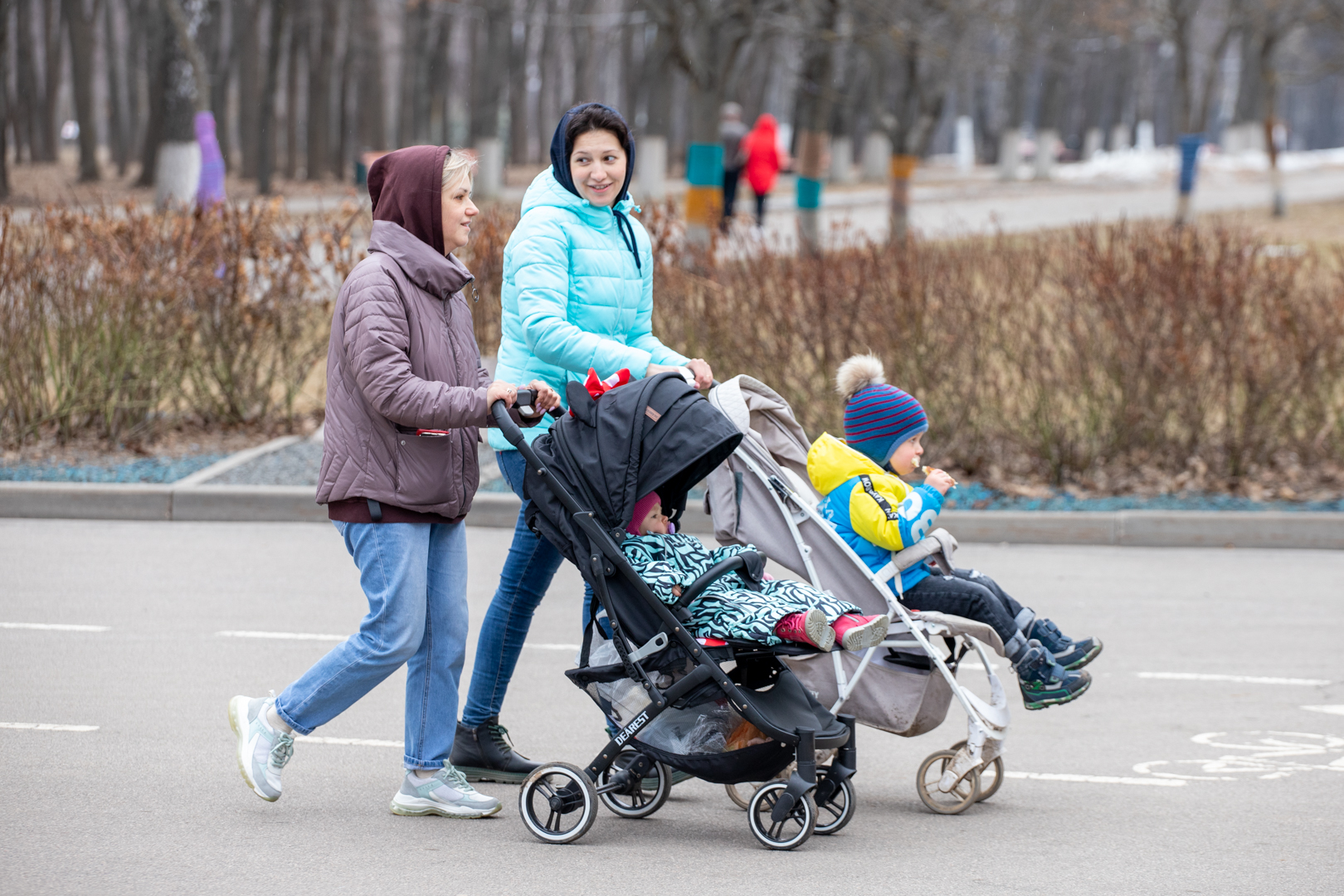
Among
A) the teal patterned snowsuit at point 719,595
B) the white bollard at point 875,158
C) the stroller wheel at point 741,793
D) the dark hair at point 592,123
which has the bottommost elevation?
the stroller wheel at point 741,793

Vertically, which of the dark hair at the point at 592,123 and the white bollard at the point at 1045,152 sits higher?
the white bollard at the point at 1045,152

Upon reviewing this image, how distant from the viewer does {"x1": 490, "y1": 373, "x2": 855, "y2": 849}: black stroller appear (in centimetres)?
425

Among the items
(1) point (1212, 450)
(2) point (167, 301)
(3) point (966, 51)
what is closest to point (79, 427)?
(2) point (167, 301)

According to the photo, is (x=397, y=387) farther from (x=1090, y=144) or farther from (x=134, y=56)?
(x=1090, y=144)

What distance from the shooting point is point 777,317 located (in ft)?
32.6

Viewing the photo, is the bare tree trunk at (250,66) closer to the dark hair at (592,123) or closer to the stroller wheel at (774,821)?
the dark hair at (592,123)

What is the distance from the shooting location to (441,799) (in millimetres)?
4609

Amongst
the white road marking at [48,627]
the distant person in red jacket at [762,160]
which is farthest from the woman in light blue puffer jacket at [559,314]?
the distant person in red jacket at [762,160]

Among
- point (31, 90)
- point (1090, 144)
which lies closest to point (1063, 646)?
point (31, 90)

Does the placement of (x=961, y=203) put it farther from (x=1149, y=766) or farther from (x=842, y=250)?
(x=1149, y=766)

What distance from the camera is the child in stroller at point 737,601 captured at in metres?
4.16

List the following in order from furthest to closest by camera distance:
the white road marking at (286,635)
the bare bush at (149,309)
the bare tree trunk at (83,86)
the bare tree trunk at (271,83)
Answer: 1. the bare tree trunk at (271,83)
2. the bare tree trunk at (83,86)
3. the bare bush at (149,309)
4. the white road marking at (286,635)

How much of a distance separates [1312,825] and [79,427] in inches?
332

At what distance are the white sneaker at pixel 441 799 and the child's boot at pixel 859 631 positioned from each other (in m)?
1.24
